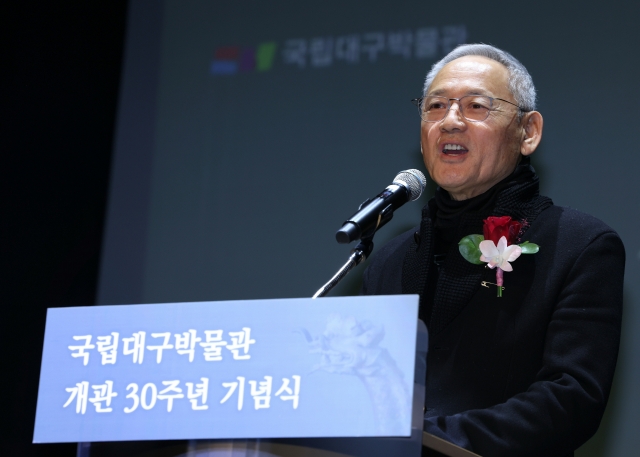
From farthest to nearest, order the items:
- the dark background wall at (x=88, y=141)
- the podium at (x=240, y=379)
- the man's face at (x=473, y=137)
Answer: the dark background wall at (x=88, y=141) < the man's face at (x=473, y=137) < the podium at (x=240, y=379)

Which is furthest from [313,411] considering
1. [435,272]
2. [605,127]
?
[605,127]

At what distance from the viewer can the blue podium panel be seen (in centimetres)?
106

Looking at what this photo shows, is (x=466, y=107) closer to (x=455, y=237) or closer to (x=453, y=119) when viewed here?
(x=453, y=119)

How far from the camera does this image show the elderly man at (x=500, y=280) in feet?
5.00

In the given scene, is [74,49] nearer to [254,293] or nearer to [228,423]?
[254,293]

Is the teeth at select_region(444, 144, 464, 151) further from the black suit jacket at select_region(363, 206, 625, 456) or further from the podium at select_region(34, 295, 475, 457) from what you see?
the podium at select_region(34, 295, 475, 457)

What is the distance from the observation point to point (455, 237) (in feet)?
6.60

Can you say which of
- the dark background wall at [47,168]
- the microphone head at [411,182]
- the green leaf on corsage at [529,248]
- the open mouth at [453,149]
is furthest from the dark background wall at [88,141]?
the microphone head at [411,182]

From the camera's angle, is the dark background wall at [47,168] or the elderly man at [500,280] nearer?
the elderly man at [500,280]

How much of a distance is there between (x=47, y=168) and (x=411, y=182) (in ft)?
5.43

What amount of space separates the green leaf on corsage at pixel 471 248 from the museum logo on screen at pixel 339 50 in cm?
107

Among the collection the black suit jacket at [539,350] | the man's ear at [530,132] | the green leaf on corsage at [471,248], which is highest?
the man's ear at [530,132]

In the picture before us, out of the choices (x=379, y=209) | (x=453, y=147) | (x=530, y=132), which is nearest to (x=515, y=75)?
(x=530, y=132)

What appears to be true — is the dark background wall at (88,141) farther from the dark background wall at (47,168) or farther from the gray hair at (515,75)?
the gray hair at (515,75)
